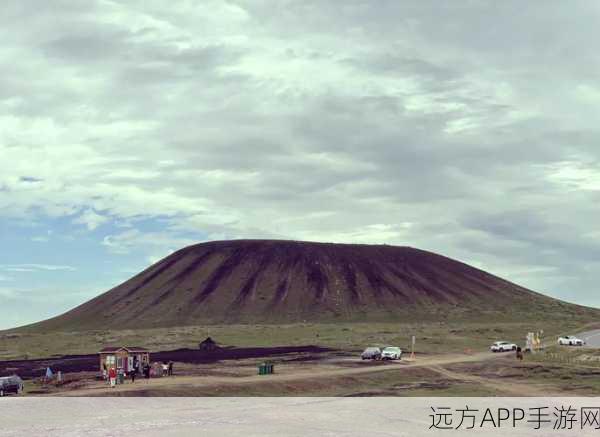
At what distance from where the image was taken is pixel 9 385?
65250 mm

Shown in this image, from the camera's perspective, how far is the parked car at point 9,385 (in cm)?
6456

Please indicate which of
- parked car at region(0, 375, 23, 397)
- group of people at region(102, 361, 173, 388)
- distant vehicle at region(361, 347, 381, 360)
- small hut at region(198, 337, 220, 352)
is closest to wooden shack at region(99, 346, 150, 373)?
group of people at region(102, 361, 173, 388)

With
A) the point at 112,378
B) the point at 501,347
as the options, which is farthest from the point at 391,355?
the point at 112,378

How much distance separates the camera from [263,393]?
195 feet

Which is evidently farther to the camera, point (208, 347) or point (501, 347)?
point (208, 347)

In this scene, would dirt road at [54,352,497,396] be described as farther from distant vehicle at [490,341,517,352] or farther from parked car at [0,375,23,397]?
distant vehicle at [490,341,517,352]

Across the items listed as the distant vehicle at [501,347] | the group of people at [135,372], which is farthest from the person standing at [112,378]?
the distant vehicle at [501,347]

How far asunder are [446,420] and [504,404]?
32.4 feet

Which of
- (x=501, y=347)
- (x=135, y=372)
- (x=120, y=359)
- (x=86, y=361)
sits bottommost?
(x=135, y=372)

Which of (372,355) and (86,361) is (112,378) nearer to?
(372,355)

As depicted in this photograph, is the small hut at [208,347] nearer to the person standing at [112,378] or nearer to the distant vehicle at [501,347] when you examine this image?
the distant vehicle at [501,347]

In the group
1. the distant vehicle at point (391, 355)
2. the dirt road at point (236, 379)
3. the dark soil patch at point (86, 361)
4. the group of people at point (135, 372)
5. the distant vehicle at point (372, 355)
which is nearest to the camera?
the dirt road at point (236, 379)

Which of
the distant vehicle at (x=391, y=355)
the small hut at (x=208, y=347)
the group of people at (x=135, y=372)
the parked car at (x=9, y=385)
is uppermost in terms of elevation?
the small hut at (x=208, y=347)

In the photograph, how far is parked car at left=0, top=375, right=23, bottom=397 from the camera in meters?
64.6
